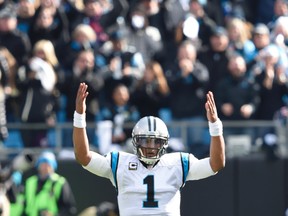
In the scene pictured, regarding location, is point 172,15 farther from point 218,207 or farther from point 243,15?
point 218,207

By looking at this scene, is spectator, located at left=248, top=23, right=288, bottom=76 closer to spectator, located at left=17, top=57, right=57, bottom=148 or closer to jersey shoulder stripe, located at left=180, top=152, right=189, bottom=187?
spectator, located at left=17, top=57, right=57, bottom=148

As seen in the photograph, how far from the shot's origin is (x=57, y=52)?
1589 centimetres

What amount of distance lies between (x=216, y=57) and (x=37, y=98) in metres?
2.60

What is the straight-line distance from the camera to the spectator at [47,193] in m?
14.5

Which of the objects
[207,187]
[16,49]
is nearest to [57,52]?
[16,49]

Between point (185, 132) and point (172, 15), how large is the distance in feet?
8.69

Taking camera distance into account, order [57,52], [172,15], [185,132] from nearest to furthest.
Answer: [185,132]
[57,52]
[172,15]

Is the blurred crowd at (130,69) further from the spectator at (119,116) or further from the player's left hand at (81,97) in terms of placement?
the player's left hand at (81,97)

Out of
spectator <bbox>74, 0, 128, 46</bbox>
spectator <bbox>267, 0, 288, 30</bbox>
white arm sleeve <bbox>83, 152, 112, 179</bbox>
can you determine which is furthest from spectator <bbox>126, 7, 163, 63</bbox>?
white arm sleeve <bbox>83, 152, 112, 179</bbox>

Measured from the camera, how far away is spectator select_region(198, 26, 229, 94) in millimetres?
15602

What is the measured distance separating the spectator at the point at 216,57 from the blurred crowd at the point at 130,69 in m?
0.02

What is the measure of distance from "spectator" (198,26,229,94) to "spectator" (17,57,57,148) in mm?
2151

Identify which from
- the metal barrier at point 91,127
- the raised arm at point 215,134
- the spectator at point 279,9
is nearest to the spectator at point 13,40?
the metal barrier at point 91,127

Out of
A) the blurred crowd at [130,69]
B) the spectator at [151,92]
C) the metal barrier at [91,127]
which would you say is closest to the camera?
the metal barrier at [91,127]
